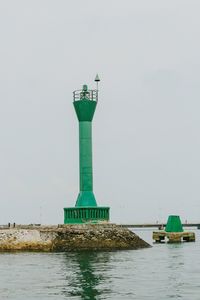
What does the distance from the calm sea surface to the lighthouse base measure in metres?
17.7

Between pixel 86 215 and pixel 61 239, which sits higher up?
pixel 86 215

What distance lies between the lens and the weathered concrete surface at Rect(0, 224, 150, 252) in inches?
2707

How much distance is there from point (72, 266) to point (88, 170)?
28529 mm

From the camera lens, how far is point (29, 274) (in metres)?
42.2

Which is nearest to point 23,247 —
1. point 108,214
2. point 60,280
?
point 108,214

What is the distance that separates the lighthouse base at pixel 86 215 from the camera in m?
73.1

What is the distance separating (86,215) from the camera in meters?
73.1

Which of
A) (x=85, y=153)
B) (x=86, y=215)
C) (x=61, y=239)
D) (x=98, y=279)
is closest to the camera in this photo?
(x=98, y=279)

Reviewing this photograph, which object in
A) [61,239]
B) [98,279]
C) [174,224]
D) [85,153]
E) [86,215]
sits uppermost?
[85,153]

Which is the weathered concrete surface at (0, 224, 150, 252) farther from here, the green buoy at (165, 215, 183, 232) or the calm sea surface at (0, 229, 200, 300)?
the green buoy at (165, 215, 183, 232)

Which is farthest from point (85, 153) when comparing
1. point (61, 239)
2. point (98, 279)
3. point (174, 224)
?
point (98, 279)

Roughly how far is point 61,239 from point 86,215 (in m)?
5.39

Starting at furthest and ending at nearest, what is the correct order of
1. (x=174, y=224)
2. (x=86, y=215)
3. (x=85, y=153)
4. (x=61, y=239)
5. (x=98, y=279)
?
(x=174, y=224)
(x=85, y=153)
(x=86, y=215)
(x=61, y=239)
(x=98, y=279)

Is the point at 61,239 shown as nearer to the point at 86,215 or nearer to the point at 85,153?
the point at 86,215
